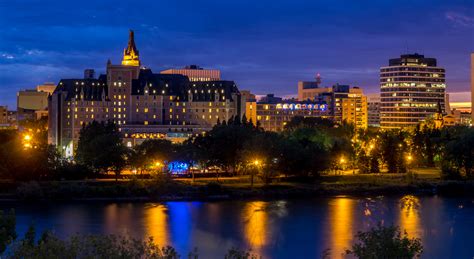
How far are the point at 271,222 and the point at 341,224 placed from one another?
16.8 ft

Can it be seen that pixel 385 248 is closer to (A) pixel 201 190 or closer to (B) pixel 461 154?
(A) pixel 201 190

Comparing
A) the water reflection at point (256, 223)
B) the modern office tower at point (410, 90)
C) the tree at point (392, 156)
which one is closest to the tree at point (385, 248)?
the water reflection at point (256, 223)

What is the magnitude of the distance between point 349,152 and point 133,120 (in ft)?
145

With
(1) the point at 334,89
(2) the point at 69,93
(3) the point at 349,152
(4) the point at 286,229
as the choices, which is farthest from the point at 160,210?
(1) the point at 334,89

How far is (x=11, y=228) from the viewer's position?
25.3 metres

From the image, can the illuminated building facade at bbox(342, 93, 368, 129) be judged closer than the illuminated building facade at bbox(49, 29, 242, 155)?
No

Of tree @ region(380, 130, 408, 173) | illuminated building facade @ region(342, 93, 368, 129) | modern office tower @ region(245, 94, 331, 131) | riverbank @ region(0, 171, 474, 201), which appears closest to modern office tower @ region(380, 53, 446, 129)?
illuminated building facade @ region(342, 93, 368, 129)

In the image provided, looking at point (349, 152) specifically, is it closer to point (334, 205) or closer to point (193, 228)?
point (334, 205)

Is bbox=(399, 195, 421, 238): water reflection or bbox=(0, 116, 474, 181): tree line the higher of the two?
bbox=(0, 116, 474, 181): tree line

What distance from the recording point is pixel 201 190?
6931 centimetres

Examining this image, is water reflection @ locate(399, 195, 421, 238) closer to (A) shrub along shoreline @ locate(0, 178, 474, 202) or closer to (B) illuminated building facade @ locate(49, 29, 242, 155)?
(A) shrub along shoreline @ locate(0, 178, 474, 202)

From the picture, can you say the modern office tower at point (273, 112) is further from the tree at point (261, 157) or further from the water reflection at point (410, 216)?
the water reflection at point (410, 216)

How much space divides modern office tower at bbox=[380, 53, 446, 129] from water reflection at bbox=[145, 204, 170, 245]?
113m

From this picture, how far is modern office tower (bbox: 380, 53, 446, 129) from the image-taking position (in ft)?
547
